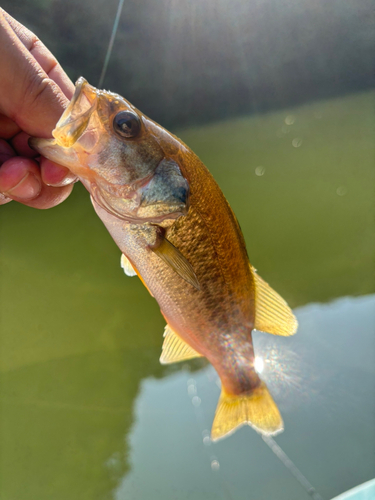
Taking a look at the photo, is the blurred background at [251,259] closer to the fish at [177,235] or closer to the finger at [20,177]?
the fish at [177,235]

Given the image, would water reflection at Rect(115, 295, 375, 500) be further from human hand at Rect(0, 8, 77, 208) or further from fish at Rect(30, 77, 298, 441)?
human hand at Rect(0, 8, 77, 208)

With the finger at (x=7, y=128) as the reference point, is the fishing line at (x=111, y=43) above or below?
above

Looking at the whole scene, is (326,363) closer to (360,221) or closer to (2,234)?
(360,221)

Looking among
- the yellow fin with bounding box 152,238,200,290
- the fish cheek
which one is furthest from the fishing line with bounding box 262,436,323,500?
the fish cheek

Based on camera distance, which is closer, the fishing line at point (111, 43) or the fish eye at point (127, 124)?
the fish eye at point (127, 124)

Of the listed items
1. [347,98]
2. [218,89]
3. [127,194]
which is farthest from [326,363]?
[347,98]

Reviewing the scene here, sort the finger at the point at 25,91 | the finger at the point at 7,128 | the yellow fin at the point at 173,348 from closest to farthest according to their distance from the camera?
1. the finger at the point at 25,91
2. the finger at the point at 7,128
3. the yellow fin at the point at 173,348

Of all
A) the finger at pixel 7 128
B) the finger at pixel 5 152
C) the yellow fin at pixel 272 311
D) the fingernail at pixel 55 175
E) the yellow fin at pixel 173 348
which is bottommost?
the yellow fin at pixel 173 348

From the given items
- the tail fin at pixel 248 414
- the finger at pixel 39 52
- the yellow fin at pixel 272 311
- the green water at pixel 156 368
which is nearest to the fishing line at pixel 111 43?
the green water at pixel 156 368

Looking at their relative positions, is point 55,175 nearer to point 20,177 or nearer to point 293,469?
point 20,177
